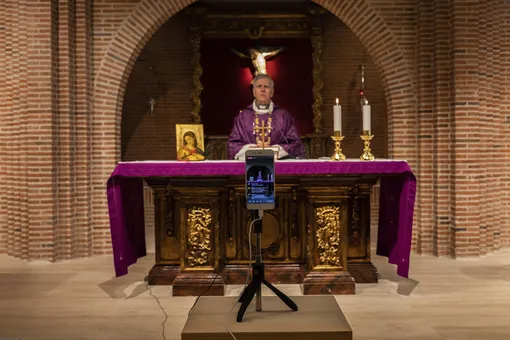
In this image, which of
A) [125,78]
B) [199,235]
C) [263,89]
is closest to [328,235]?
[199,235]

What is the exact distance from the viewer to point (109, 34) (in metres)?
8.64

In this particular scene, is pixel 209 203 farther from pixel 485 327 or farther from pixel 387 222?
pixel 485 327

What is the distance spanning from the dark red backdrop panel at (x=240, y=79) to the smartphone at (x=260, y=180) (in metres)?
9.86

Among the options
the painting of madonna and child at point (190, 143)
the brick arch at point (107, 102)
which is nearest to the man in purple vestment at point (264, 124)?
the painting of madonna and child at point (190, 143)

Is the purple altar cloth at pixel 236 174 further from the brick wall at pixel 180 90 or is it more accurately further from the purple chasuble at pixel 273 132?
the brick wall at pixel 180 90

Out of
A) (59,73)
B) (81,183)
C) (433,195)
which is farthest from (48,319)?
(433,195)

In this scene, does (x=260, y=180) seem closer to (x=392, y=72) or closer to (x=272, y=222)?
(x=272, y=222)

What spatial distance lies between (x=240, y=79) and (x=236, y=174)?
8.55 metres

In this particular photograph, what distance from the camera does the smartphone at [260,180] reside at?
3.90 metres

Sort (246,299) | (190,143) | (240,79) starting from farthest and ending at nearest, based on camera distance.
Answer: (240,79)
(190,143)
(246,299)

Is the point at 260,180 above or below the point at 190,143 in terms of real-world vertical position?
below

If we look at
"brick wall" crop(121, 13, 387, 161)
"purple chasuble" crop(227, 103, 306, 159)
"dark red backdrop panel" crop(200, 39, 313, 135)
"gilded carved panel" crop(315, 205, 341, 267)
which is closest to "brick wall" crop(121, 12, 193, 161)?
"brick wall" crop(121, 13, 387, 161)

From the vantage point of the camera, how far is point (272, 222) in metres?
6.33

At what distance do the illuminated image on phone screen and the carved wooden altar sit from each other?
6.40 ft
